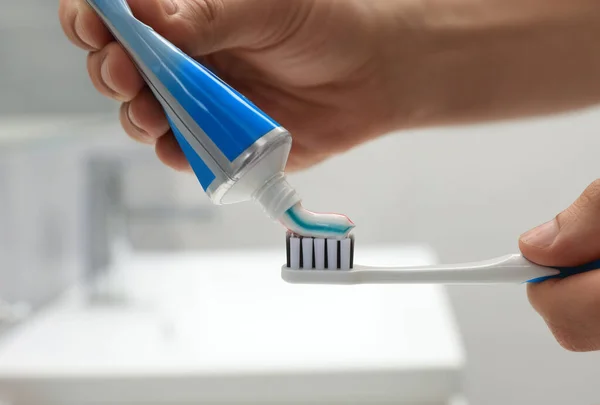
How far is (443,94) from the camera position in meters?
0.46

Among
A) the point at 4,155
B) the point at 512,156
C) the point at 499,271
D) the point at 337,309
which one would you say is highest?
the point at 512,156

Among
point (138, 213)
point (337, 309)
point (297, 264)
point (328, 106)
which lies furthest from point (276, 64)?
point (138, 213)

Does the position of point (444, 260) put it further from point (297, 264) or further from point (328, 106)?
point (297, 264)

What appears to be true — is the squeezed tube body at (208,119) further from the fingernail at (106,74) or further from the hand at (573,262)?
the hand at (573,262)

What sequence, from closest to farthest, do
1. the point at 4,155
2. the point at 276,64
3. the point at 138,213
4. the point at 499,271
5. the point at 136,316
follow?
1. the point at 499,271
2. the point at 276,64
3. the point at 4,155
4. the point at 136,316
5. the point at 138,213

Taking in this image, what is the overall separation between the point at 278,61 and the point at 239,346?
33 cm

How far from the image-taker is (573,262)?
0.31 m

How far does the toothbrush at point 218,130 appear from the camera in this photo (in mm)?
282

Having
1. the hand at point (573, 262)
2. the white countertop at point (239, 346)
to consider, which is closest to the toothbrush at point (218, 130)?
the hand at point (573, 262)

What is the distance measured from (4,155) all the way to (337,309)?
16.5 inches

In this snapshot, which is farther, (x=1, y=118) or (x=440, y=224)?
(x=440, y=224)

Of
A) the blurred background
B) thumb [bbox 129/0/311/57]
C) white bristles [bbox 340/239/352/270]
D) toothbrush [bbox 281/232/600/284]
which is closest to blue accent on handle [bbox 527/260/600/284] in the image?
toothbrush [bbox 281/232/600/284]

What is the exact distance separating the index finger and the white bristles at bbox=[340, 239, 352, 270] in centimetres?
16

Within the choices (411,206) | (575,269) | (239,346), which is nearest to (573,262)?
(575,269)
